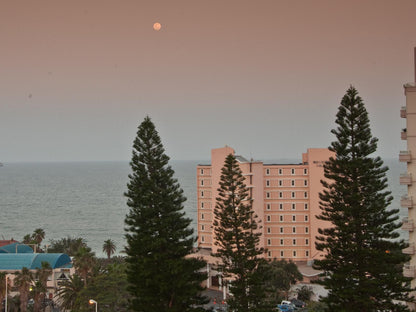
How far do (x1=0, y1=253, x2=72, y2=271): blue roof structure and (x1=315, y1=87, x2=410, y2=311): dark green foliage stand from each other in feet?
84.8

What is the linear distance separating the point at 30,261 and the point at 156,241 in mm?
→ 23219

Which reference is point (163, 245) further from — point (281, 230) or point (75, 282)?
point (281, 230)

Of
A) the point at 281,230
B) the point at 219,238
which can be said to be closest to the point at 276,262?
the point at 281,230

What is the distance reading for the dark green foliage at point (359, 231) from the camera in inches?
932

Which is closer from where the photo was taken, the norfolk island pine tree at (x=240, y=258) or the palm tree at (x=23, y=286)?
the norfolk island pine tree at (x=240, y=258)

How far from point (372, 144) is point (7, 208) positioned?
443 feet

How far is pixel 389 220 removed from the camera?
79.7ft

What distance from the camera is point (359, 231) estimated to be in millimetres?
24203

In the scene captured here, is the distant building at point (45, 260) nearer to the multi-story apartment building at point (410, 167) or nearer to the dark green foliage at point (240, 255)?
the dark green foliage at point (240, 255)

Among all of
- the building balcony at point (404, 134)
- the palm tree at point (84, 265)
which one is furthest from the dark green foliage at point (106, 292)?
the building balcony at point (404, 134)

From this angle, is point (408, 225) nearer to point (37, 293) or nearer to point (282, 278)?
point (37, 293)

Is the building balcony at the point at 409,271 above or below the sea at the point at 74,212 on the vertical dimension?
below

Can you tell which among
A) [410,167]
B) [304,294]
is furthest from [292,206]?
[410,167]

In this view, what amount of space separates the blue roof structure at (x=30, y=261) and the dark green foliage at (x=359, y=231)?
25844 mm
